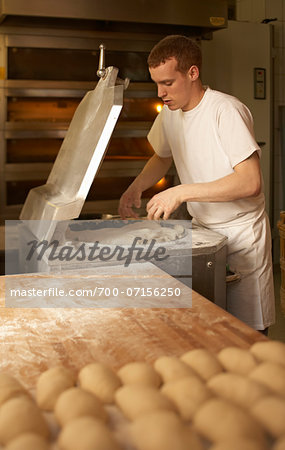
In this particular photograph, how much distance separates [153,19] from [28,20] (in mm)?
716

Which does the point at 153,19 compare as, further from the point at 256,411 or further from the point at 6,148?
the point at 256,411

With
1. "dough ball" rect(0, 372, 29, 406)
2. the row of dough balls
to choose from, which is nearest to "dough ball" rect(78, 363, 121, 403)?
the row of dough balls

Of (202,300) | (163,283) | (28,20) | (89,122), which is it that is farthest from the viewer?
(28,20)

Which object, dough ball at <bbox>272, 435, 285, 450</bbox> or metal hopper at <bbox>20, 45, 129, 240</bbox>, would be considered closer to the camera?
dough ball at <bbox>272, 435, 285, 450</bbox>

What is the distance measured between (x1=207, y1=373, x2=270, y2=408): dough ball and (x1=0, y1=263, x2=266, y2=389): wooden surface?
189 millimetres

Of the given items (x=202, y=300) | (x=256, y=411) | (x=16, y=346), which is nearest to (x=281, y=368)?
(x=256, y=411)

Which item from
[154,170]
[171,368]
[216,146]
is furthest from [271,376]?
[154,170]

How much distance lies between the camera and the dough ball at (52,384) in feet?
3.03

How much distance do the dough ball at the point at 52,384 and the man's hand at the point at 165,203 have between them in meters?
0.87

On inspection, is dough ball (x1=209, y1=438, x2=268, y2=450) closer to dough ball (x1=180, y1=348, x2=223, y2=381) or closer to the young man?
dough ball (x1=180, y1=348, x2=223, y2=381)

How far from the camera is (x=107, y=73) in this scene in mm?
1886

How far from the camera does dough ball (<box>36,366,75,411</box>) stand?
3.03 ft

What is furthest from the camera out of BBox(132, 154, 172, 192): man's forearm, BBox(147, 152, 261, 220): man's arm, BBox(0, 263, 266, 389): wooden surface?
BBox(132, 154, 172, 192): man's forearm

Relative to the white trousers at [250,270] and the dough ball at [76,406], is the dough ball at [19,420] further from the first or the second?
the white trousers at [250,270]
